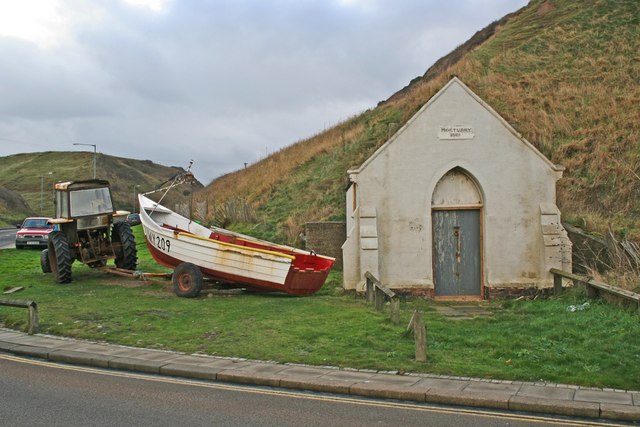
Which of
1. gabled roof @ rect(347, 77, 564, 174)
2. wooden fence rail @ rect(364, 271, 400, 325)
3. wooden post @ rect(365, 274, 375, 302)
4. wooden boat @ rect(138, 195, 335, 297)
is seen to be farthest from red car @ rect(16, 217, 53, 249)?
wooden fence rail @ rect(364, 271, 400, 325)

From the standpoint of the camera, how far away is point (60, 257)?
19203mm

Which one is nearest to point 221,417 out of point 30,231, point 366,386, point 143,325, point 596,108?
point 366,386

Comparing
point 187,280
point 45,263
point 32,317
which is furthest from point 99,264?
point 32,317

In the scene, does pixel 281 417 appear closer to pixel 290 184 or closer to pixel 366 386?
pixel 366 386

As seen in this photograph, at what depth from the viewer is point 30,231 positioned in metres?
34.0

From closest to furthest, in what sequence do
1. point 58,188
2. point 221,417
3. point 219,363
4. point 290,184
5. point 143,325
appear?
1. point 221,417
2. point 219,363
3. point 143,325
4. point 58,188
5. point 290,184

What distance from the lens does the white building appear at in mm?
18188

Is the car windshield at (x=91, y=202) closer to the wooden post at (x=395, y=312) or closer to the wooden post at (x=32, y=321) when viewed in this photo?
the wooden post at (x=32, y=321)

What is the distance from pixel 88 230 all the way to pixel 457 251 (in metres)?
11.2

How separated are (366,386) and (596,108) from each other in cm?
3003

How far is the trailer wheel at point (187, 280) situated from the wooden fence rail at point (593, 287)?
929 cm

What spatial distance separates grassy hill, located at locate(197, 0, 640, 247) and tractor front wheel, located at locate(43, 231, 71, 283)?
34.1 feet

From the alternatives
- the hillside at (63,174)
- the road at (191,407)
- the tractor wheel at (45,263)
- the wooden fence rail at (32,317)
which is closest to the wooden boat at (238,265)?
the wooden fence rail at (32,317)

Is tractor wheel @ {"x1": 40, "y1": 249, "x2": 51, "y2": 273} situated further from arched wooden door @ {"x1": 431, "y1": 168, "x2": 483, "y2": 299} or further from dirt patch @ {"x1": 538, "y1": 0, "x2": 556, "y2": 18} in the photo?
dirt patch @ {"x1": 538, "y1": 0, "x2": 556, "y2": 18}
